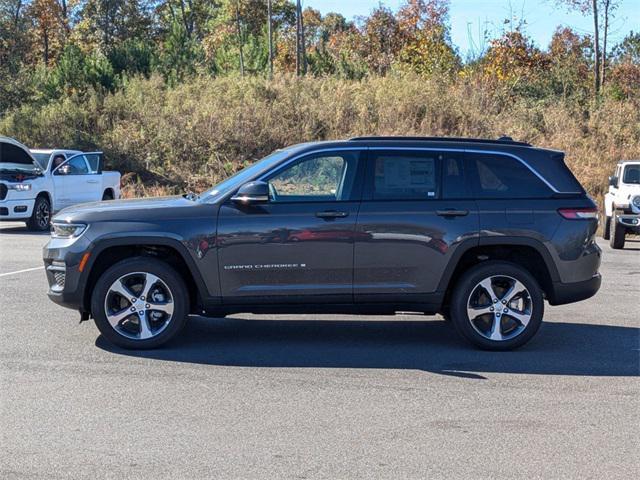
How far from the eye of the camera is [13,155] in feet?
64.3

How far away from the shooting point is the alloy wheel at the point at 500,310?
8070mm

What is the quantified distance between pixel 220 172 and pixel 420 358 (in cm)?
2143

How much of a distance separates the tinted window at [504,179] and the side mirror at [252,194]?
6.00 feet

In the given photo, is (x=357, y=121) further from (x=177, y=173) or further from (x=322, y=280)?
(x=322, y=280)

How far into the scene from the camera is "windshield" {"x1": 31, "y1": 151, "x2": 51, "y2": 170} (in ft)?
68.3

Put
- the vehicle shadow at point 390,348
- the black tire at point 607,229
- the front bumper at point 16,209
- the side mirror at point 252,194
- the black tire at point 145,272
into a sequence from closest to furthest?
the vehicle shadow at point 390,348 < the side mirror at point 252,194 < the black tire at point 145,272 < the black tire at point 607,229 < the front bumper at point 16,209

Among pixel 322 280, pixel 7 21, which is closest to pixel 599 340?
Result: pixel 322 280

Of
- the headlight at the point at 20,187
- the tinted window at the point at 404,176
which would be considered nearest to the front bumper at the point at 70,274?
the tinted window at the point at 404,176

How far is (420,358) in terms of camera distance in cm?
786

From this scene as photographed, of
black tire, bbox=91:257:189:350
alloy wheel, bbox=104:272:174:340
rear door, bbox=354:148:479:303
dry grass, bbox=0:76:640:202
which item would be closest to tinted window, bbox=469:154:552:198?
rear door, bbox=354:148:479:303

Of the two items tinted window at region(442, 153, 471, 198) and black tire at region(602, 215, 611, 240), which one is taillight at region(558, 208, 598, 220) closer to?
tinted window at region(442, 153, 471, 198)

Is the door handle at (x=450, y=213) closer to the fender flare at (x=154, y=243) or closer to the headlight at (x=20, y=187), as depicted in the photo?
the fender flare at (x=154, y=243)

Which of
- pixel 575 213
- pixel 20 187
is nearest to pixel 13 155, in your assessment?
pixel 20 187

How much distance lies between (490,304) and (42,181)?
13666mm
